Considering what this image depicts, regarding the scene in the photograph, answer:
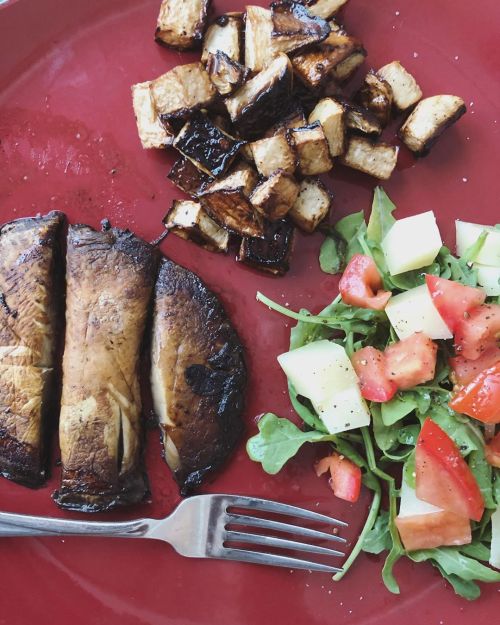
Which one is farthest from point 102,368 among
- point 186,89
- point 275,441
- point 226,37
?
point 226,37

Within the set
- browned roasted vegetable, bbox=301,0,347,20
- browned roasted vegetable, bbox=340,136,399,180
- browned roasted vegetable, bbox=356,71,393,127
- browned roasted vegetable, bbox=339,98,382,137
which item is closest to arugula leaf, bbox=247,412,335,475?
browned roasted vegetable, bbox=340,136,399,180

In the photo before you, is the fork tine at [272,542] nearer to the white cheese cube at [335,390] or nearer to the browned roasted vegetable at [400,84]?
the white cheese cube at [335,390]

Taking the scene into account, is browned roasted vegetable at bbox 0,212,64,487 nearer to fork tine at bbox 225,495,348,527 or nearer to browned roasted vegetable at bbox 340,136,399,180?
fork tine at bbox 225,495,348,527

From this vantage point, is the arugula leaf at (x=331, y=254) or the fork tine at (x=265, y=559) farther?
the arugula leaf at (x=331, y=254)

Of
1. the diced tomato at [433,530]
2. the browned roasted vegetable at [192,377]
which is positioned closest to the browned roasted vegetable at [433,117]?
the browned roasted vegetable at [192,377]

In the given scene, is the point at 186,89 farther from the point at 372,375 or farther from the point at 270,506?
the point at 270,506
